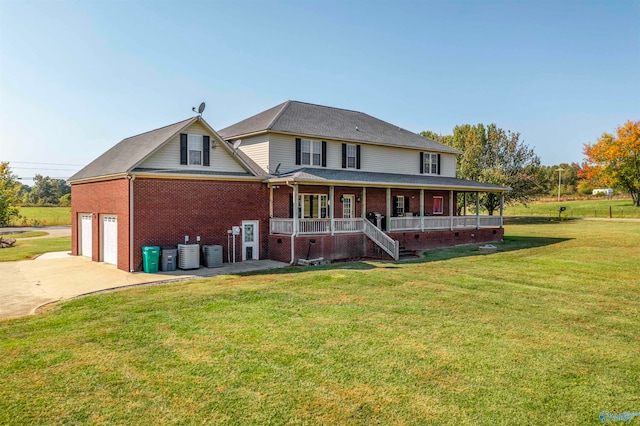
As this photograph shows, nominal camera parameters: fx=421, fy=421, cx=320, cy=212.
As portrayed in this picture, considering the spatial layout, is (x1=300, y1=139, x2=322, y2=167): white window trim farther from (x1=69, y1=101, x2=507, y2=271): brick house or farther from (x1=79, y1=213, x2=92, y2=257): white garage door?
(x1=79, y1=213, x2=92, y2=257): white garage door

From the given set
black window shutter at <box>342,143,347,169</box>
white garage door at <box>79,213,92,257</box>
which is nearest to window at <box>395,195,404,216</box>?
black window shutter at <box>342,143,347,169</box>

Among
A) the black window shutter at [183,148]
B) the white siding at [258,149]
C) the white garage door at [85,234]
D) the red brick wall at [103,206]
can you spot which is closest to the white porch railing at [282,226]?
the white siding at [258,149]

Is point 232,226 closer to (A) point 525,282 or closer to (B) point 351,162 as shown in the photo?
(B) point 351,162

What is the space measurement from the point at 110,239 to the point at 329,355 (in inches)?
584

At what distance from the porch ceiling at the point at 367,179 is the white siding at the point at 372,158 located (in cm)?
52

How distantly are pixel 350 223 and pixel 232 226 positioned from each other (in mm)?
5559

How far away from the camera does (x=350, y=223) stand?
66.1ft

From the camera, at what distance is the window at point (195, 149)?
17750 mm

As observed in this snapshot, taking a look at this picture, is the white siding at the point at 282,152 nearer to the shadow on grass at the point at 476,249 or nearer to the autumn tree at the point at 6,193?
the shadow on grass at the point at 476,249

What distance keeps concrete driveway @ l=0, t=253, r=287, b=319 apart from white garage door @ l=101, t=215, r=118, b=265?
478mm

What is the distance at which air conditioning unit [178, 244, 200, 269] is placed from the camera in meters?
16.1

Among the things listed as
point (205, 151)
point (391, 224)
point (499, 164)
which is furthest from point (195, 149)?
point (499, 164)

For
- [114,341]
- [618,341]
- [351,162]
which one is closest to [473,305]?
[618,341]

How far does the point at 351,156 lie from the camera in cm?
2384
